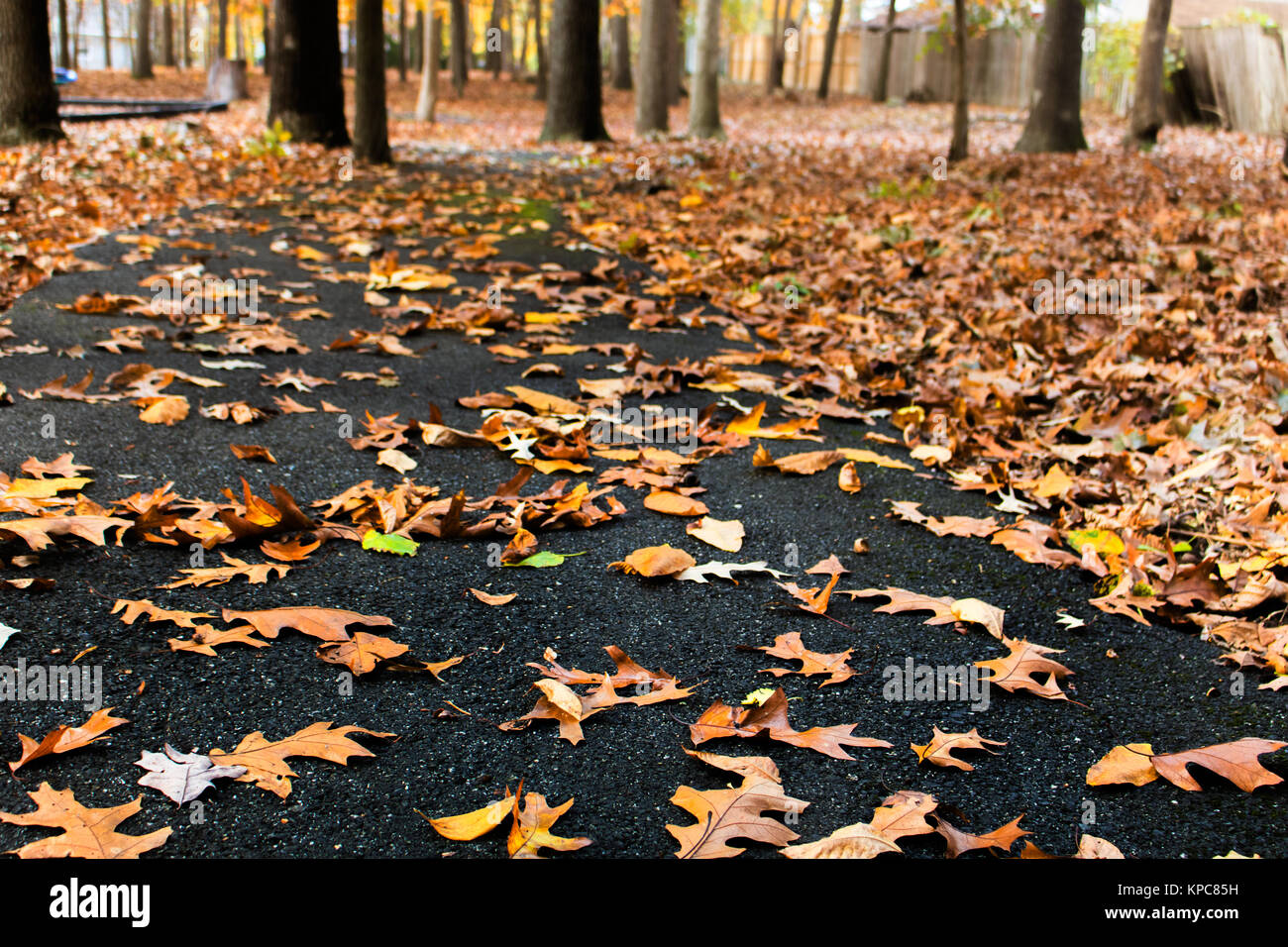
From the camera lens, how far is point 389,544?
310cm

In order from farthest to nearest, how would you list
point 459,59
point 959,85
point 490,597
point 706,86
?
1. point 459,59
2. point 706,86
3. point 959,85
4. point 490,597

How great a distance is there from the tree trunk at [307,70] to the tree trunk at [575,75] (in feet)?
10.6

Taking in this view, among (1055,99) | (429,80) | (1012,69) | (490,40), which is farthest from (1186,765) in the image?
(1012,69)

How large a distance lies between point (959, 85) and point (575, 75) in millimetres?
5948

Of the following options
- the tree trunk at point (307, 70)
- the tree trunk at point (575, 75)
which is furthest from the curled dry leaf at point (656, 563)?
the tree trunk at point (575, 75)

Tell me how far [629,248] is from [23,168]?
581cm

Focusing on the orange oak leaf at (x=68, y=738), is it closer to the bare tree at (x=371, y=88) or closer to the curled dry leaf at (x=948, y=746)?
the curled dry leaf at (x=948, y=746)

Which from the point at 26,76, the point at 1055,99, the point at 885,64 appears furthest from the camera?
the point at 885,64

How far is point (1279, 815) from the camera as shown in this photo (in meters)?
2.14

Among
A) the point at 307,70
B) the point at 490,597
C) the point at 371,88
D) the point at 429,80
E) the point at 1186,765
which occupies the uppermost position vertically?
the point at 429,80

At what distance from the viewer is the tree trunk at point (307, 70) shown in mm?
12820

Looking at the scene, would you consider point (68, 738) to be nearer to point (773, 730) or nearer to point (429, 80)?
point (773, 730)

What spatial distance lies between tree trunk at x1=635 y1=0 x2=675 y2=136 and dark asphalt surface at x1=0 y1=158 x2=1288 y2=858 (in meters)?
15.4
